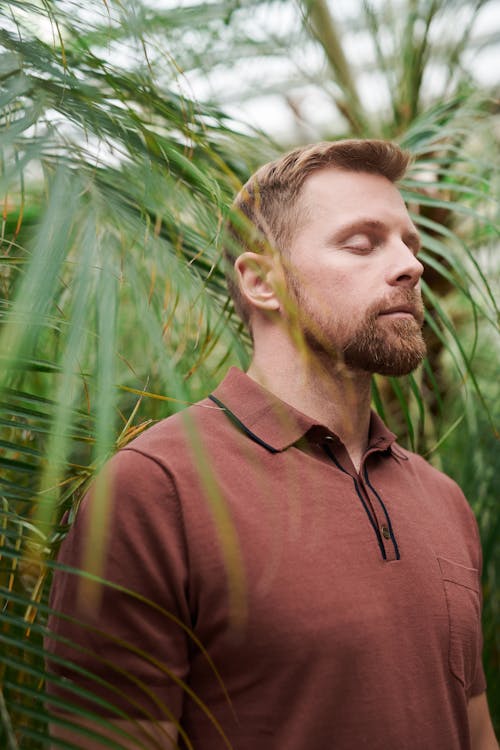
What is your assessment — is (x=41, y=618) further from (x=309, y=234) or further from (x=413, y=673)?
(x=309, y=234)

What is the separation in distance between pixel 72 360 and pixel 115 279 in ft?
0.28

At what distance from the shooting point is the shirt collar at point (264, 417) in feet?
2.23

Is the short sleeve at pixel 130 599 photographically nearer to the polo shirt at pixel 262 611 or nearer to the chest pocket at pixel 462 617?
the polo shirt at pixel 262 611

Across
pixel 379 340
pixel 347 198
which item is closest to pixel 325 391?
pixel 379 340

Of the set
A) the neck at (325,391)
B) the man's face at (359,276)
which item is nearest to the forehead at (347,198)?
the man's face at (359,276)

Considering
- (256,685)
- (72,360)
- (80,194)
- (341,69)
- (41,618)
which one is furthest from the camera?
(341,69)

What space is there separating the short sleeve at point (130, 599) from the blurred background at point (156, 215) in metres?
0.03

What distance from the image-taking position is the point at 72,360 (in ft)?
1.10

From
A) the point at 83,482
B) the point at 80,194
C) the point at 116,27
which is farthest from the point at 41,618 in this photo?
the point at 116,27

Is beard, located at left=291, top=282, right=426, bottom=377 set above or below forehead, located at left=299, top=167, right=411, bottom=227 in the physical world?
below

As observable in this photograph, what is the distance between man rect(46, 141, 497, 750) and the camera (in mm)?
548

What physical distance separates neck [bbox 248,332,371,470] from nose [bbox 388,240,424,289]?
0.10 meters

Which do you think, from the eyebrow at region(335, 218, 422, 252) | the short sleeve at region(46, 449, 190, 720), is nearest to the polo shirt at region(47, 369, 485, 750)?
the short sleeve at region(46, 449, 190, 720)

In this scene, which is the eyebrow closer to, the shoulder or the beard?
the beard
